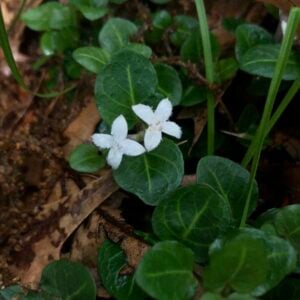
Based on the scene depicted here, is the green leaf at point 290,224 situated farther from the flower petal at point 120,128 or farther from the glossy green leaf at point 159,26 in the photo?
the glossy green leaf at point 159,26

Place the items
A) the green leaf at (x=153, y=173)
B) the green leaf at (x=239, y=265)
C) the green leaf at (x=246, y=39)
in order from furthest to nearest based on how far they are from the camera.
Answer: the green leaf at (x=246, y=39) < the green leaf at (x=153, y=173) < the green leaf at (x=239, y=265)

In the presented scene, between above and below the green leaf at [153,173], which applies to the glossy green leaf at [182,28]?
above

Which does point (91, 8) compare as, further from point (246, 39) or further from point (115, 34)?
point (246, 39)

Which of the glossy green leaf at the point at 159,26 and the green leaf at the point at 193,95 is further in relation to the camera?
the glossy green leaf at the point at 159,26

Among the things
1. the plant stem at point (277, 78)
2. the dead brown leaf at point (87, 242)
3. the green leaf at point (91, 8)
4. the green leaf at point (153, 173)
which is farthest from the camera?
the green leaf at point (91, 8)

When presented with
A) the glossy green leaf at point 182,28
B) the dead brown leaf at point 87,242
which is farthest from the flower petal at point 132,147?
the glossy green leaf at point 182,28

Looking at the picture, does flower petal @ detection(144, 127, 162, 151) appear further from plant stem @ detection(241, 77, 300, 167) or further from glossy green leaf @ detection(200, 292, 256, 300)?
glossy green leaf @ detection(200, 292, 256, 300)

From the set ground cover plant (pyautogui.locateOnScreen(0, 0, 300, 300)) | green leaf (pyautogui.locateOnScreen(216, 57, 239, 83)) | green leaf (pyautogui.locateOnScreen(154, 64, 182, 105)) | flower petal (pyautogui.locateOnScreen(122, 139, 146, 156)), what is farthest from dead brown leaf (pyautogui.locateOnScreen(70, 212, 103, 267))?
green leaf (pyautogui.locateOnScreen(216, 57, 239, 83))
